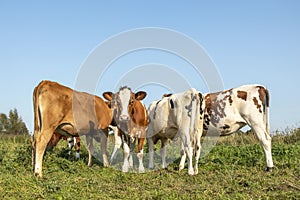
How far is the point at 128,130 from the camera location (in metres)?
10.5

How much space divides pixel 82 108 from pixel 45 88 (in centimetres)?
157

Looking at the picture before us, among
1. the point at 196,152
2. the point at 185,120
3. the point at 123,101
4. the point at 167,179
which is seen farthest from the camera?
the point at 123,101

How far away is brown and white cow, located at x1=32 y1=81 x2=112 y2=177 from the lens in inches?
341

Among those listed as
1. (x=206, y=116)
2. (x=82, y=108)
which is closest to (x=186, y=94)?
(x=206, y=116)

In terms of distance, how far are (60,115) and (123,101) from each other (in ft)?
6.03

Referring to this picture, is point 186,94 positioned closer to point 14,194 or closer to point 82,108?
point 82,108

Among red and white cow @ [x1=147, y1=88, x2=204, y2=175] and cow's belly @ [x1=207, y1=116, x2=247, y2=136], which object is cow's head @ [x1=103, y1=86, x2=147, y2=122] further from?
cow's belly @ [x1=207, y1=116, x2=247, y2=136]

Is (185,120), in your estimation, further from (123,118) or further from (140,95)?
(140,95)

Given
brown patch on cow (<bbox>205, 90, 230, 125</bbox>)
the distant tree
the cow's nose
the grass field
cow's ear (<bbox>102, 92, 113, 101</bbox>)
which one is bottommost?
the grass field

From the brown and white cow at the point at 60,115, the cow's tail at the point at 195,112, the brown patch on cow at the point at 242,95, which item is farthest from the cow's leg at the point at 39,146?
the brown patch on cow at the point at 242,95

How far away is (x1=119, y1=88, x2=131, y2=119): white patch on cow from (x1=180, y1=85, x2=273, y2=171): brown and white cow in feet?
6.72

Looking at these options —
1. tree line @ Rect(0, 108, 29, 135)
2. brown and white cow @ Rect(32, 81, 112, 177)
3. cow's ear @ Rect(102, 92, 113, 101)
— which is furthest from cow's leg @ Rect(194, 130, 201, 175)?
tree line @ Rect(0, 108, 29, 135)

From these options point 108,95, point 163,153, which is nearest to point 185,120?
point 163,153

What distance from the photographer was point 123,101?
10148 millimetres
